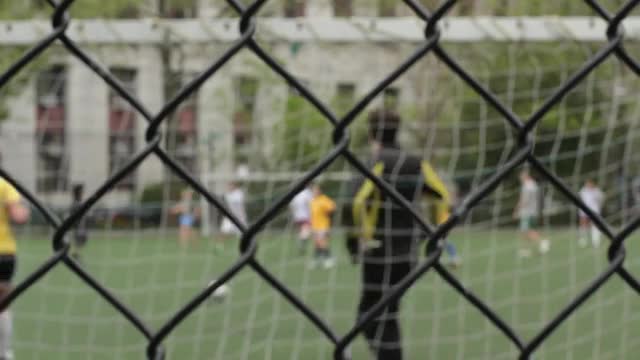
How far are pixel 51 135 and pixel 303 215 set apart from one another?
4857mm

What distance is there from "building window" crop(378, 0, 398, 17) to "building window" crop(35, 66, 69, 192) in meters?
4.79

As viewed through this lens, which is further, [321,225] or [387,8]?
[321,225]

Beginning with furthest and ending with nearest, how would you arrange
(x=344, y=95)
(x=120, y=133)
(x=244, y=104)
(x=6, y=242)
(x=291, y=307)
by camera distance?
(x=244, y=104), (x=120, y=133), (x=291, y=307), (x=344, y=95), (x=6, y=242)

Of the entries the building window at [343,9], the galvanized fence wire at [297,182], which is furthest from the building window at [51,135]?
the galvanized fence wire at [297,182]

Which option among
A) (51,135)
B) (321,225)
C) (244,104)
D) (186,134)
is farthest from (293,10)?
(51,135)

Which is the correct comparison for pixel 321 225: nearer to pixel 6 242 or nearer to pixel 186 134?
pixel 186 134

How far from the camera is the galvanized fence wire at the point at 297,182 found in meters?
1.37

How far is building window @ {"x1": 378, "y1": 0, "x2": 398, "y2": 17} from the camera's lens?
22.0ft

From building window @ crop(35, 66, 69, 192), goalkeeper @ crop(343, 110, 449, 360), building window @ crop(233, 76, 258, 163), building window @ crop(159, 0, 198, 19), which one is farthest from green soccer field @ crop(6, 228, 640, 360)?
building window @ crop(159, 0, 198, 19)

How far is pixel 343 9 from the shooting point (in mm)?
6293

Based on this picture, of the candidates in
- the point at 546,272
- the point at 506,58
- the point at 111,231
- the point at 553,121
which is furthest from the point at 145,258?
the point at 506,58

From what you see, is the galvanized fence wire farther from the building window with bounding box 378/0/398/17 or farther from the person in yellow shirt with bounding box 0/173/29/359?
the building window with bounding box 378/0/398/17

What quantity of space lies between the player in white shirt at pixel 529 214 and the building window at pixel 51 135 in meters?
5.41

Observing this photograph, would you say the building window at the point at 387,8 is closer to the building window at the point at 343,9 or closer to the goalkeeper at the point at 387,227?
the building window at the point at 343,9
